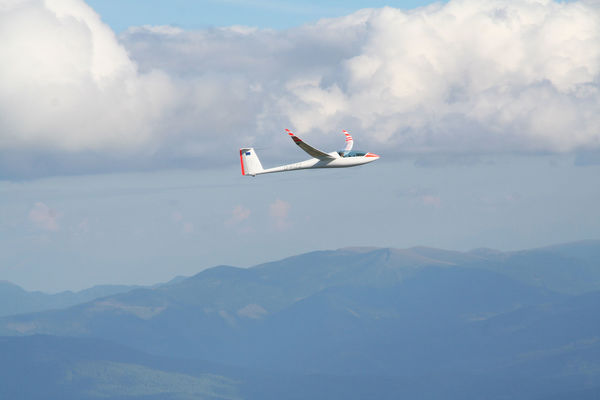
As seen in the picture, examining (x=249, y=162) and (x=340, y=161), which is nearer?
(x=340, y=161)

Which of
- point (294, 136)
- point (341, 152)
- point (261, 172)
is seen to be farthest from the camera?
point (261, 172)

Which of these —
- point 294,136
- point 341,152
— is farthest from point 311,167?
point 294,136

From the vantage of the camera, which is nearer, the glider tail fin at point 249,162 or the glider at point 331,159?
the glider at point 331,159

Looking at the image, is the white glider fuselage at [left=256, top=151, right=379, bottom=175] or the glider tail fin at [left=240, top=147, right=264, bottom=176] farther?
the glider tail fin at [left=240, top=147, right=264, bottom=176]

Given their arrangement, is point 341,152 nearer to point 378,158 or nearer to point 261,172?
point 378,158

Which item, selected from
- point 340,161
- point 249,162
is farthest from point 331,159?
point 249,162

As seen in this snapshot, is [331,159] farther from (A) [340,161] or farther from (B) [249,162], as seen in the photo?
(B) [249,162]

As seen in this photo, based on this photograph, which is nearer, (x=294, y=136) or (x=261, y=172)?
(x=294, y=136)

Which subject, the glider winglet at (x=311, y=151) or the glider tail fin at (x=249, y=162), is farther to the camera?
the glider tail fin at (x=249, y=162)
